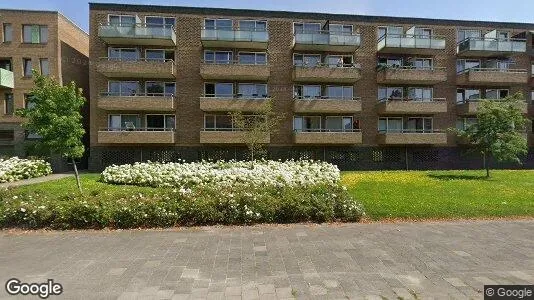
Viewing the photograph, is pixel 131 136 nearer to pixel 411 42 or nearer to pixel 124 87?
pixel 124 87

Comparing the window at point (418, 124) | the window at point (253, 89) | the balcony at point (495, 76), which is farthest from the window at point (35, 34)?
the balcony at point (495, 76)

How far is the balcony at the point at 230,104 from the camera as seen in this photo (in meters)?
24.2

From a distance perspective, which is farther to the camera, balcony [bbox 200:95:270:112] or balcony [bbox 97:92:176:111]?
balcony [bbox 200:95:270:112]

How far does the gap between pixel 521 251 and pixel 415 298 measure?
3446 millimetres

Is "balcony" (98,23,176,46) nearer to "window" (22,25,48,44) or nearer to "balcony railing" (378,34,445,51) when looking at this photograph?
"window" (22,25,48,44)

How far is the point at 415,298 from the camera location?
13.4 ft

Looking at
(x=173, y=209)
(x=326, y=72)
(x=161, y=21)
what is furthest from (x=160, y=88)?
(x=173, y=209)

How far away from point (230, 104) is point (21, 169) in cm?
1430

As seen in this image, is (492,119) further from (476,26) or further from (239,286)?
(239,286)

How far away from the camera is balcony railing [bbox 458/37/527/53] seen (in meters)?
26.3

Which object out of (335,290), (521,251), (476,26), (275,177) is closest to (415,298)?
(335,290)

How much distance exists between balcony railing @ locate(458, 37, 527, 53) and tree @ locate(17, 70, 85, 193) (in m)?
30.1

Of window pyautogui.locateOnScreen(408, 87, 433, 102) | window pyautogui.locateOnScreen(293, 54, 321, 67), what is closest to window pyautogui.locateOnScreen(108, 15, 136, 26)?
window pyautogui.locateOnScreen(293, 54, 321, 67)

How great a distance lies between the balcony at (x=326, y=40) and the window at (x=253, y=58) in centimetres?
286
